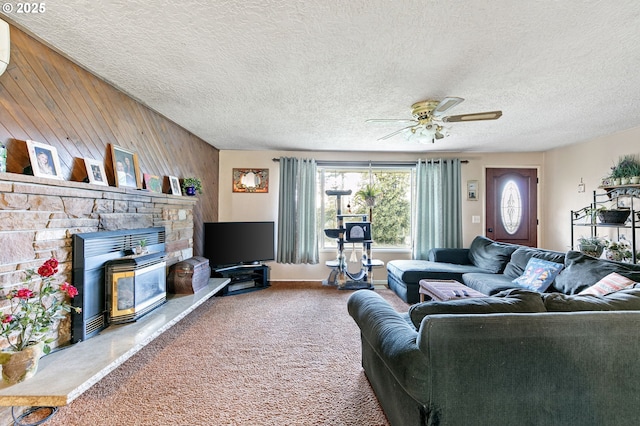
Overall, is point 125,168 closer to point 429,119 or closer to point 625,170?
point 429,119

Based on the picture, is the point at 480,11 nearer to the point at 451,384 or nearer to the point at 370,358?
the point at 451,384

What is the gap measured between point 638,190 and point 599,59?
2499mm

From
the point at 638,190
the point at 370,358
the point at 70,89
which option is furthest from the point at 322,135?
the point at 638,190

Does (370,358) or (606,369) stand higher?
(606,369)

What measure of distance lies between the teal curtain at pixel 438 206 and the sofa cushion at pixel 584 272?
1.91m

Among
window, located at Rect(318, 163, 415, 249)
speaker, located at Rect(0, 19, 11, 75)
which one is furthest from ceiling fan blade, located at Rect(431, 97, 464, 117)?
speaker, located at Rect(0, 19, 11, 75)

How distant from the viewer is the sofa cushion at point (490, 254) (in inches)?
150

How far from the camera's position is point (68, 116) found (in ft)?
6.61

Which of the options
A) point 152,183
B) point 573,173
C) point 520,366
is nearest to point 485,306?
point 520,366

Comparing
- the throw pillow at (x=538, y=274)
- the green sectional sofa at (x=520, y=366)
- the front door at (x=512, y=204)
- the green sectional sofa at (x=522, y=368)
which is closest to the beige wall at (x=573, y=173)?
the front door at (x=512, y=204)

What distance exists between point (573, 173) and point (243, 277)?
216 inches

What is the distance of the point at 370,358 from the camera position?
195cm

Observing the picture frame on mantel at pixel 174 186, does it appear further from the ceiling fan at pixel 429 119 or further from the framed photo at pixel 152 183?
the ceiling fan at pixel 429 119

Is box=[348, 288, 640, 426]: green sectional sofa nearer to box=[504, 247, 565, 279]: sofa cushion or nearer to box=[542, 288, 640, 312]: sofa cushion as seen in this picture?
box=[542, 288, 640, 312]: sofa cushion
